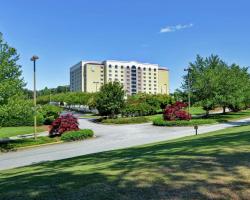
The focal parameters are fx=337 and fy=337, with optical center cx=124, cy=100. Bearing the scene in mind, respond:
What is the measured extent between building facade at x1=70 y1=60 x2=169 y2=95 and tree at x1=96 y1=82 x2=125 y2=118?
11443cm

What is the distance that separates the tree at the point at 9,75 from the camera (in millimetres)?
23781

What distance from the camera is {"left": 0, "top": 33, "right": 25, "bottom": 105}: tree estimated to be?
936 inches

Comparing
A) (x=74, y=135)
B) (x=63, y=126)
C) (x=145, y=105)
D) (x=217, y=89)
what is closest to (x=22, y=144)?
(x=74, y=135)

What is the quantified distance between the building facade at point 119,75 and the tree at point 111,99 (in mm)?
114432

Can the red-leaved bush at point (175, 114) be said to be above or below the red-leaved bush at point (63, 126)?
above

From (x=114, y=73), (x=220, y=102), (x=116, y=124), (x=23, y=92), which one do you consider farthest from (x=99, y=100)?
(x=114, y=73)

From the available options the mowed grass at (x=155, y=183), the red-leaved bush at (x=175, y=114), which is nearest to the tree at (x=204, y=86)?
the red-leaved bush at (x=175, y=114)

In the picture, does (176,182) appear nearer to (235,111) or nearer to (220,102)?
(220,102)

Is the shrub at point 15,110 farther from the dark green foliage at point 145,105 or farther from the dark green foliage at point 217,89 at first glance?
the dark green foliage at point 145,105

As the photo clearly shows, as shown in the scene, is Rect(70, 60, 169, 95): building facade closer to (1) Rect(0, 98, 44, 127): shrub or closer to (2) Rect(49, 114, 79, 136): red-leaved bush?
(2) Rect(49, 114, 79, 136): red-leaved bush

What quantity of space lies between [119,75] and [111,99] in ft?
414

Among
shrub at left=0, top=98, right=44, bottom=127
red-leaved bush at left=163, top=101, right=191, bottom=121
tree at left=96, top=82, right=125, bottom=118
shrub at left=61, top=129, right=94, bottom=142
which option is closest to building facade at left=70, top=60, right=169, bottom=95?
tree at left=96, top=82, right=125, bottom=118

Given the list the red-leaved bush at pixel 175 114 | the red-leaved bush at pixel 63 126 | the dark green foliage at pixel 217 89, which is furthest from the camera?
the dark green foliage at pixel 217 89

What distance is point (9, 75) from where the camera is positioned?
24844 mm
